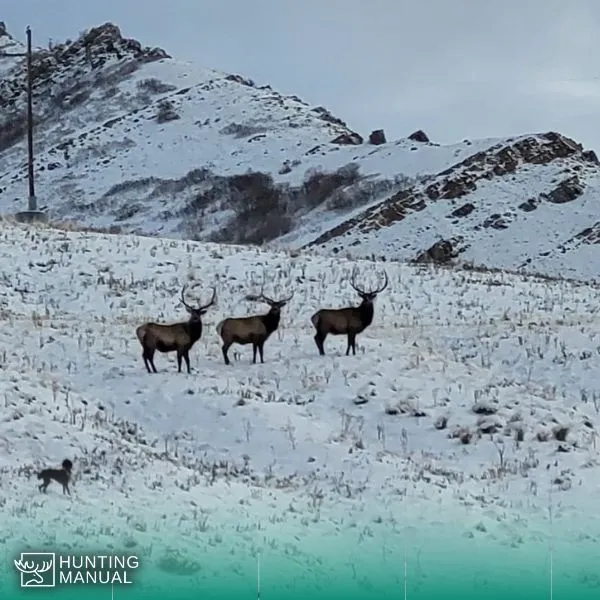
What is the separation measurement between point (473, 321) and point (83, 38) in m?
84.6

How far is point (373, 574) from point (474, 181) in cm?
5138

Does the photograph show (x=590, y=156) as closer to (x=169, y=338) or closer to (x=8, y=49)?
(x=169, y=338)

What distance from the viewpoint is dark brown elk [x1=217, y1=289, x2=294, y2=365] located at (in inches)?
695

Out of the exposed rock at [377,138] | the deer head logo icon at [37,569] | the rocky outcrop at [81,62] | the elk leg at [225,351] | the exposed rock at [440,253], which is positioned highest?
the rocky outcrop at [81,62]

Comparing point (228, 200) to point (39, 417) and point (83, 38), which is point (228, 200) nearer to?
point (83, 38)

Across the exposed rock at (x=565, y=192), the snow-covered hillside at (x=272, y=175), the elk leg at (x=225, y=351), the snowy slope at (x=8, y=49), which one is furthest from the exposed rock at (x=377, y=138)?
the elk leg at (x=225, y=351)

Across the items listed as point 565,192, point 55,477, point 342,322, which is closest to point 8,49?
point 565,192

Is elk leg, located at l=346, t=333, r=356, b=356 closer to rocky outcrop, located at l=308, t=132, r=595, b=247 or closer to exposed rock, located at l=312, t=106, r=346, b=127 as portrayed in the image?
rocky outcrop, located at l=308, t=132, r=595, b=247

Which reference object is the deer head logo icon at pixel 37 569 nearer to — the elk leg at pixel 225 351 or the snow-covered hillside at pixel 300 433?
the snow-covered hillside at pixel 300 433

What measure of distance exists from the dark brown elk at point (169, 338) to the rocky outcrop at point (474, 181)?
3775 cm

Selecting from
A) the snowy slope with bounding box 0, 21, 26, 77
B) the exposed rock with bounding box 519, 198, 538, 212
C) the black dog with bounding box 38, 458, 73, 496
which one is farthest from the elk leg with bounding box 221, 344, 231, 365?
the snowy slope with bounding box 0, 21, 26, 77

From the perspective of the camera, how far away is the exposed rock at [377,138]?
72250 mm

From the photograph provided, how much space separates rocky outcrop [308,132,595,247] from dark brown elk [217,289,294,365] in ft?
120

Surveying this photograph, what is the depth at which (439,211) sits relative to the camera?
55.8m
